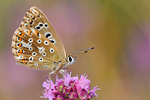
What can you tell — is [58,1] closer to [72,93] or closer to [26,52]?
[26,52]

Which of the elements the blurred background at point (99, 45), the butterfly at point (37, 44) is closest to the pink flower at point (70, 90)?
the butterfly at point (37, 44)

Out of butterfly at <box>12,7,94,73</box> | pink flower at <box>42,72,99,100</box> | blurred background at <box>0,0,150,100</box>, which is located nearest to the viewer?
pink flower at <box>42,72,99,100</box>

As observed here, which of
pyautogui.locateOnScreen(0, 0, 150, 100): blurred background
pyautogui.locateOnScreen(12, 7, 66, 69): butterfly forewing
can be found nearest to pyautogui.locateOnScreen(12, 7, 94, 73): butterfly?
pyautogui.locateOnScreen(12, 7, 66, 69): butterfly forewing

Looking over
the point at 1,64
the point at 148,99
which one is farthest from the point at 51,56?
the point at 1,64

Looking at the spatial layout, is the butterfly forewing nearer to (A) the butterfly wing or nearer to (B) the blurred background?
(A) the butterfly wing

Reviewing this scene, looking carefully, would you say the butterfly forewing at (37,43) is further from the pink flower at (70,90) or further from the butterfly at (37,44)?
the pink flower at (70,90)

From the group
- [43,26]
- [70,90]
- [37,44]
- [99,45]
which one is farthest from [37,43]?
[99,45]

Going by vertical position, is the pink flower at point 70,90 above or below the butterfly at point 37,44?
below
